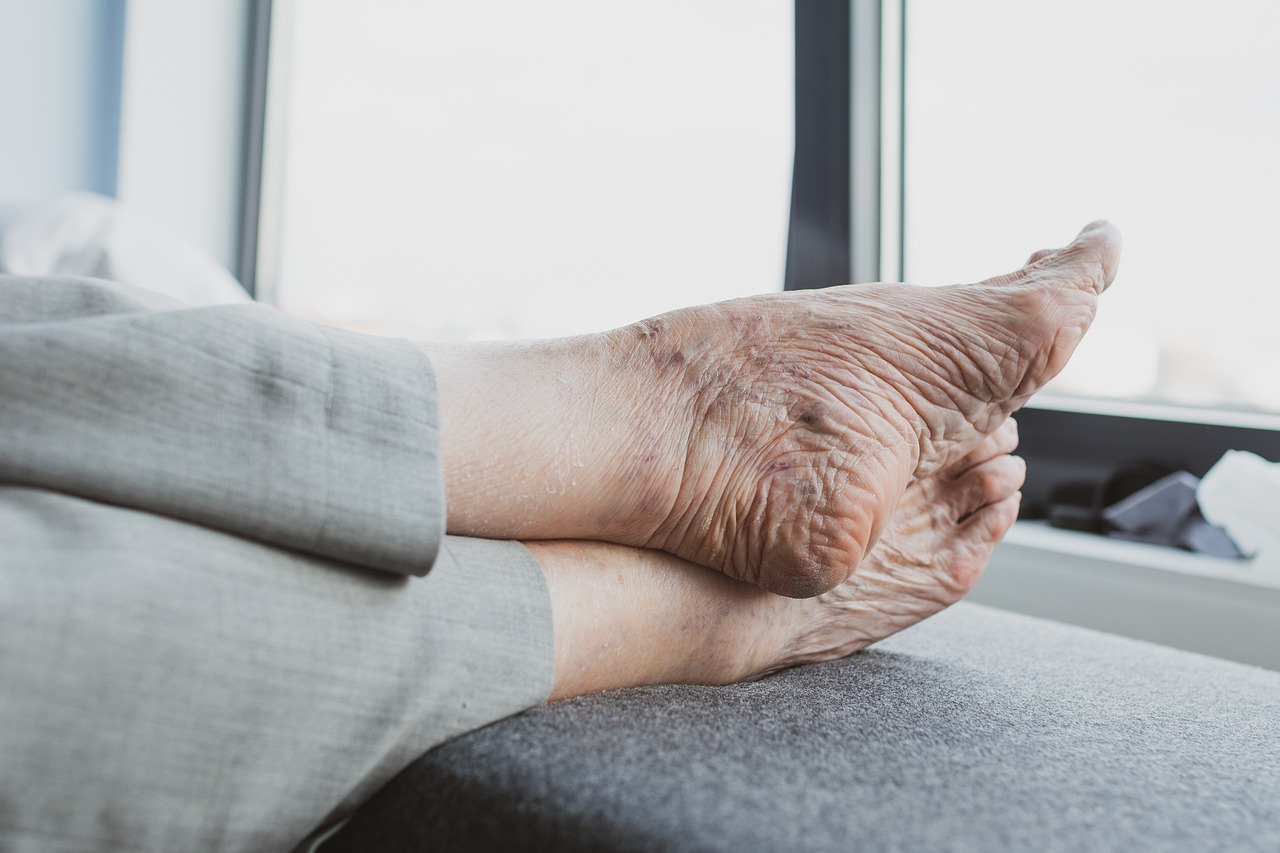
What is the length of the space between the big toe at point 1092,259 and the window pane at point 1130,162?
0.55 m

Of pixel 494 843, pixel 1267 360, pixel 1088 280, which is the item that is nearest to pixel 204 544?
pixel 494 843

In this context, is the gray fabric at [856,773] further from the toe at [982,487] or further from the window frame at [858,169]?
the window frame at [858,169]

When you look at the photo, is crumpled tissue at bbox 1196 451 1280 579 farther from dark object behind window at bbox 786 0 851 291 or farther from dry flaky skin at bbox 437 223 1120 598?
dark object behind window at bbox 786 0 851 291

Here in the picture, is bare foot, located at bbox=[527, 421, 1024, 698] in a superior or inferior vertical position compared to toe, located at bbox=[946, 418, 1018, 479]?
inferior

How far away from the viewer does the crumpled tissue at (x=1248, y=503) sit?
1081 millimetres

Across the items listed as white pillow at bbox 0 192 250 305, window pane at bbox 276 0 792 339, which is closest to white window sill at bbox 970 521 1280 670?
window pane at bbox 276 0 792 339

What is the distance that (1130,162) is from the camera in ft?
4.27

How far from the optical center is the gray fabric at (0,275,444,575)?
0.48 meters

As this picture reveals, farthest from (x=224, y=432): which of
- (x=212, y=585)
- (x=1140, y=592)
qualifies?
(x=1140, y=592)

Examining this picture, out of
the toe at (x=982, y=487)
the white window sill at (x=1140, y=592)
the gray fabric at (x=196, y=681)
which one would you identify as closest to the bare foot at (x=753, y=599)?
the toe at (x=982, y=487)

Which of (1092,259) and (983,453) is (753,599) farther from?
(1092,259)

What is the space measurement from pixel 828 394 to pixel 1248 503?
0.68 metres

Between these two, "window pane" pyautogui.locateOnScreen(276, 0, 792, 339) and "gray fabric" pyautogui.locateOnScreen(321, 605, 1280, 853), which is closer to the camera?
"gray fabric" pyautogui.locateOnScreen(321, 605, 1280, 853)

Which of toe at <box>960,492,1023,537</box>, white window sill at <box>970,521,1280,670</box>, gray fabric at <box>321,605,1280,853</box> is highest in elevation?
toe at <box>960,492,1023,537</box>
